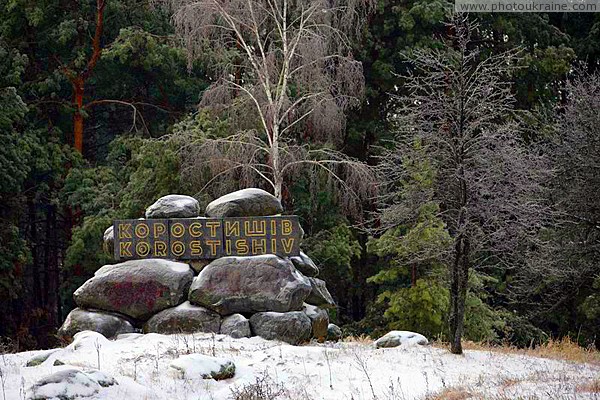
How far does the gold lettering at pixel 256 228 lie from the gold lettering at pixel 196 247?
2.67ft

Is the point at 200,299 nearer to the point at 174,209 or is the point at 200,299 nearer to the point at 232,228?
the point at 232,228

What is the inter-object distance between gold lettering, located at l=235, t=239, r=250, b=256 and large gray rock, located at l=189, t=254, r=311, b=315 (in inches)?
9.5

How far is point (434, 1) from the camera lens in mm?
23391

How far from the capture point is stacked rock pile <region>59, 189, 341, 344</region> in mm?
13461

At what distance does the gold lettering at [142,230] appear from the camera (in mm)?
14062

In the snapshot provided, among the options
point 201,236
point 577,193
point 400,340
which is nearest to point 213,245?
point 201,236

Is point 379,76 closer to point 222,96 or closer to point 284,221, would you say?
point 222,96

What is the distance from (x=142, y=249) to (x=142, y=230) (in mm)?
312

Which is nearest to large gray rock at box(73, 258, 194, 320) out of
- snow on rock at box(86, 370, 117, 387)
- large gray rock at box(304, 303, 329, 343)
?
large gray rock at box(304, 303, 329, 343)

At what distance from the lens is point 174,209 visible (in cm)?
1416

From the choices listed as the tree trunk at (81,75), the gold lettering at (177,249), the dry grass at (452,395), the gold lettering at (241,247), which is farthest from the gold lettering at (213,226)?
the tree trunk at (81,75)

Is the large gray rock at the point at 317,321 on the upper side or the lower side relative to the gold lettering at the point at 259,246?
lower

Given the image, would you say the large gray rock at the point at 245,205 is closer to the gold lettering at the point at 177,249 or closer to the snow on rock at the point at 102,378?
the gold lettering at the point at 177,249

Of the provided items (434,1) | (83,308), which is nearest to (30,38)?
(434,1)
